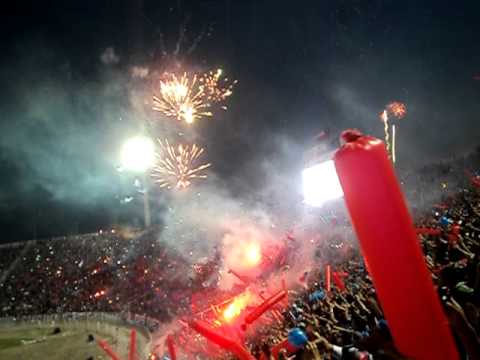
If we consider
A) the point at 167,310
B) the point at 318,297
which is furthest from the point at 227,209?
the point at 318,297

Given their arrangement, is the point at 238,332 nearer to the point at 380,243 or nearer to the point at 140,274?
the point at 380,243

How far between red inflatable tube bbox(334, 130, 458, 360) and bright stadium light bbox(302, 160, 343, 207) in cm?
1678

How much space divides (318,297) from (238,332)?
19.2ft

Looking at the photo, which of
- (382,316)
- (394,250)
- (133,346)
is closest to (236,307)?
(133,346)

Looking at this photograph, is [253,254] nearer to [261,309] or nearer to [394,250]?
[261,309]

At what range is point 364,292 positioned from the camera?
472 cm

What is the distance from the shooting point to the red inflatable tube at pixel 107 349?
14.1 m

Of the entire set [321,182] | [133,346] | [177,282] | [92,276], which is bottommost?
[133,346]

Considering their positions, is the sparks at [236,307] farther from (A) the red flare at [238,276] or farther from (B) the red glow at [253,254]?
(B) the red glow at [253,254]

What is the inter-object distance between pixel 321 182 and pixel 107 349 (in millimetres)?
15114

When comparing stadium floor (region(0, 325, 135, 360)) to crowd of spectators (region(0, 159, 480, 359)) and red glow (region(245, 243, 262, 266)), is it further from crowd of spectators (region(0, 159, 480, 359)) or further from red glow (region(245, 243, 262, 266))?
red glow (region(245, 243, 262, 266))

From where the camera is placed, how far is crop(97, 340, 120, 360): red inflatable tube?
1413 cm

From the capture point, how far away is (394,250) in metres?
1.58

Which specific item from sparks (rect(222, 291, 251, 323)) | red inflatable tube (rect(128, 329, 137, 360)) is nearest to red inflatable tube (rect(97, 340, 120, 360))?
red inflatable tube (rect(128, 329, 137, 360))
